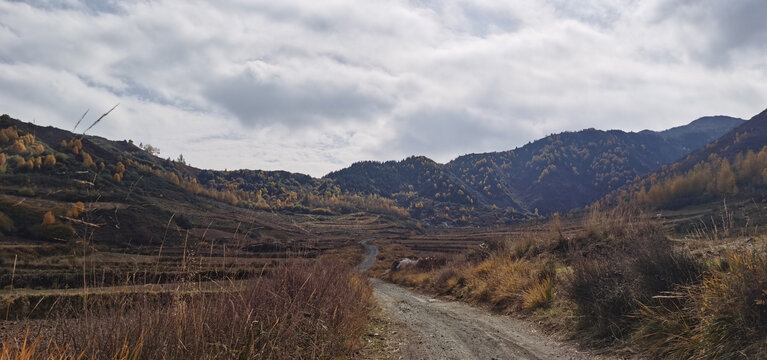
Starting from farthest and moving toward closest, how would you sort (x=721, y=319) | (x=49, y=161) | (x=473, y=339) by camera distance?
(x=49, y=161), (x=473, y=339), (x=721, y=319)

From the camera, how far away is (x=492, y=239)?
19.9 m

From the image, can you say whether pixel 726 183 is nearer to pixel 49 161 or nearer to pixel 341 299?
pixel 341 299

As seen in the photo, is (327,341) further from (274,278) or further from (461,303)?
(461,303)

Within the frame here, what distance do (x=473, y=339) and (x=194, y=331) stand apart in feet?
17.9

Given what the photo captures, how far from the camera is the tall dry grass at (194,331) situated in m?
3.27

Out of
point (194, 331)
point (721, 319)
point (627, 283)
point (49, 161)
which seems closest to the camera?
point (194, 331)

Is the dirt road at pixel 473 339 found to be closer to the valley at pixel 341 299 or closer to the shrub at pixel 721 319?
the valley at pixel 341 299

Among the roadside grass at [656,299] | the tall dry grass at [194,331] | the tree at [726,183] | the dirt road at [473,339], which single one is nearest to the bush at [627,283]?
the roadside grass at [656,299]

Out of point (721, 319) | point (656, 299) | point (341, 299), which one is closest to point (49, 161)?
point (341, 299)

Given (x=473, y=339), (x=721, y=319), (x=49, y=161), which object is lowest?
(x=473, y=339)

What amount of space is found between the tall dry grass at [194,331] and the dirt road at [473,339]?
1741mm

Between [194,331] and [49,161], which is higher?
[49,161]

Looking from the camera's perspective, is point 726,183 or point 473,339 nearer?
point 473,339

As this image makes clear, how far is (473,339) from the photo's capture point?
297 inches
